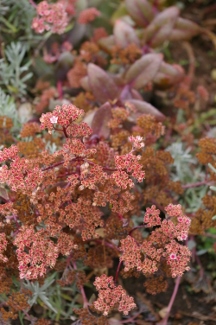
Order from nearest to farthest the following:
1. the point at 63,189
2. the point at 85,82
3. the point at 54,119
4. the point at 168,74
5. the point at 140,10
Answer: the point at 54,119 → the point at 63,189 → the point at 85,82 → the point at 168,74 → the point at 140,10

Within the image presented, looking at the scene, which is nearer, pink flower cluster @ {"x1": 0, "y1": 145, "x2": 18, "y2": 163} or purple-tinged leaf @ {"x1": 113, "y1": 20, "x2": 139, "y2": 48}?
pink flower cluster @ {"x1": 0, "y1": 145, "x2": 18, "y2": 163}

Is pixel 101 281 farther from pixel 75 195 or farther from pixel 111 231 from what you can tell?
pixel 75 195

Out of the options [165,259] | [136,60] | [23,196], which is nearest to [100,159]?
[23,196]

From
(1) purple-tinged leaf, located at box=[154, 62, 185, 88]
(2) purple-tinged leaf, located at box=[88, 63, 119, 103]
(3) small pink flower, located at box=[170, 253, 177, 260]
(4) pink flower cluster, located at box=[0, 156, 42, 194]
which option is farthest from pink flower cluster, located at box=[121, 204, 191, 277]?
(1) purple-tinged leaf, located at box=[154, 62, 185, 88]

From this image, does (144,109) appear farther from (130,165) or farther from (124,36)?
(130,165)

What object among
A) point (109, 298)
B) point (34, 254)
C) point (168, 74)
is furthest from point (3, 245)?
point (168, 74)

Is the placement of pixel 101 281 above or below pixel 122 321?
above

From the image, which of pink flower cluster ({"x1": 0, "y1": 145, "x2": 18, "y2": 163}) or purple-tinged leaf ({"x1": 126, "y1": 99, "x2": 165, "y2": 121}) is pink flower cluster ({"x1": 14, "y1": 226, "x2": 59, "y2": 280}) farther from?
purple-tinged leaf ({"x1": 126, "y1": 99, "x2": 165, "y2": 121})
